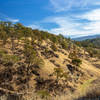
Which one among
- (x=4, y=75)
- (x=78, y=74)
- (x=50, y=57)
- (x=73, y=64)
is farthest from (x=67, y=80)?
(x=4, y=75)

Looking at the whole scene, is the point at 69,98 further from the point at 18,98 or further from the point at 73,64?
the point at 73,64

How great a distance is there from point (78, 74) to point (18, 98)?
23727 mm

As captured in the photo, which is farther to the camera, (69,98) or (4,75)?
(4,75)

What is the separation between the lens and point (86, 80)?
25.5m

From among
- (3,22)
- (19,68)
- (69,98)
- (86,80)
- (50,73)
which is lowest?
(86,80)

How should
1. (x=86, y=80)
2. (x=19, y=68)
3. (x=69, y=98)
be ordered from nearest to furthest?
(x=69, y=98), (x=19, y=68), (x=86, y=80)

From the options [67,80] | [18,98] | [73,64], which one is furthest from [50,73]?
[18,98]

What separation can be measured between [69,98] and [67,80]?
1904 cm

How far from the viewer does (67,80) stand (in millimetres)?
23234

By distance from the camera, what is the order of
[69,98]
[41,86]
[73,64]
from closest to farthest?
[69,98]
[41,86]
[73,64]

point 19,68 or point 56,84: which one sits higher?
point 19,68

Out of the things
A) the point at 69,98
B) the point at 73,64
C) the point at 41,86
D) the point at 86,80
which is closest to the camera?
the point at 69,98

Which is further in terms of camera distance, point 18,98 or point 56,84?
point 56,84

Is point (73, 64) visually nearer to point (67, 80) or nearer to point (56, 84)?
point (67, 80)
